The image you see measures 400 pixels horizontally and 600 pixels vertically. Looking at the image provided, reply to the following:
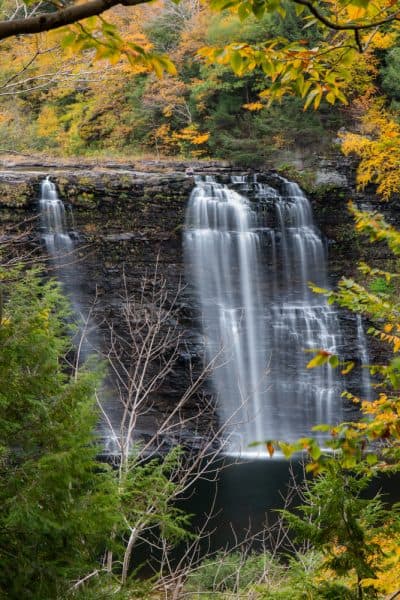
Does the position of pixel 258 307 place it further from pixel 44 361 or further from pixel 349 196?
pixel 44 361

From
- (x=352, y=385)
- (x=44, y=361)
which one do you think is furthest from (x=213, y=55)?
(x=352, y=385)

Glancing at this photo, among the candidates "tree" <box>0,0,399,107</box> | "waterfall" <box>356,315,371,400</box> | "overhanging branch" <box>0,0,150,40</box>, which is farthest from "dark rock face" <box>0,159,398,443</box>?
"overhanging branch" <box>0,0,150,40</box>

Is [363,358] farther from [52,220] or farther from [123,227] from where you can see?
[52,220]

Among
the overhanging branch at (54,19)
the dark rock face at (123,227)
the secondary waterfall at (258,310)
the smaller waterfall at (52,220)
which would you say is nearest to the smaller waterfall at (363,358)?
the dark rock face at (123,227)

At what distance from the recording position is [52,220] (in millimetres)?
16312

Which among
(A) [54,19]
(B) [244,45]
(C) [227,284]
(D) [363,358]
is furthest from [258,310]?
(A) [54,19]

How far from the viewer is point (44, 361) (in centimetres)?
460

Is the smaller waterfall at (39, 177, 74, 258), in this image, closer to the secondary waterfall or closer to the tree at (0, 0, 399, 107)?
the secondary waterfall

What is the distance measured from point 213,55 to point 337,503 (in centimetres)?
257

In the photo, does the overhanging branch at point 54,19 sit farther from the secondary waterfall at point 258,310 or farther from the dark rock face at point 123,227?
the secondary waterfall at point 258,310

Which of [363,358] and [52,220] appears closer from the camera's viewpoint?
[52,220]

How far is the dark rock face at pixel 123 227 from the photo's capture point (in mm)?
16203

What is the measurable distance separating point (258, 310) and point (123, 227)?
4.72 metres

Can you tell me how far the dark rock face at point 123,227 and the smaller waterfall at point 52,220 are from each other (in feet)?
0.62
